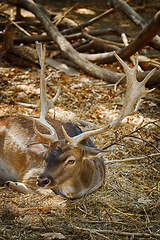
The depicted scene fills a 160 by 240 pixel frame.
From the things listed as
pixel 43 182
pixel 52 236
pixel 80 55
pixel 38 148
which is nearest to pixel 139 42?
pixel 80 55

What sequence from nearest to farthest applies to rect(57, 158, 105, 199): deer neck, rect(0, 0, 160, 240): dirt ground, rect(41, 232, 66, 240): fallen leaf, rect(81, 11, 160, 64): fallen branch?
rect(41, 232, 66, 240): fallen leaf
rect(0, 0, 160, 240): dirt ground
rect(57, 158, 105, 199): deer neck
rect(81, 11, 160, 64): fallen branch

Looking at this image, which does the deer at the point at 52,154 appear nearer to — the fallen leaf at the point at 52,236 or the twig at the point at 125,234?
the fallen leaf at the point at 52,236

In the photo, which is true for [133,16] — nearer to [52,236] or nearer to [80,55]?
[80,55]

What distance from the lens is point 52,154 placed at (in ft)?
10.5

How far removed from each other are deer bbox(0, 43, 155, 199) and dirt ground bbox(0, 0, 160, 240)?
168 mm

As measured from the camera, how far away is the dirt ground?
3004mm

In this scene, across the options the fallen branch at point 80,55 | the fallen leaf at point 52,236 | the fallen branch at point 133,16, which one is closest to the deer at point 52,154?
the fallen leaf at point 52,236

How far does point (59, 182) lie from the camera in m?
3.23

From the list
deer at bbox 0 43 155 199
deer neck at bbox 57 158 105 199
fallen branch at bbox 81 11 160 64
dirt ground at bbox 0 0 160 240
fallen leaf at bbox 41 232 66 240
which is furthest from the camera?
fallen branch at bbox 81 11 160 64

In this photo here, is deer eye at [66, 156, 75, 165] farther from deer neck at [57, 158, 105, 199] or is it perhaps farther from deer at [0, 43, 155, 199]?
deer neck at [57, 158, 105, 199]

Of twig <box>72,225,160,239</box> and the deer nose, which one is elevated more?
the deer nose

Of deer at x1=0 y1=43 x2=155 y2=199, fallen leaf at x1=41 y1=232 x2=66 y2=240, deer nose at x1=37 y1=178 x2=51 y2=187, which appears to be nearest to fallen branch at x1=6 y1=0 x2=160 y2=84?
deer at x1=0 y1=43 x2=155 y2=199

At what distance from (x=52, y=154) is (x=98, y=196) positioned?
914mm

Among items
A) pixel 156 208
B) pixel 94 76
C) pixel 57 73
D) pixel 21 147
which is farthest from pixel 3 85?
pixel 156 208
